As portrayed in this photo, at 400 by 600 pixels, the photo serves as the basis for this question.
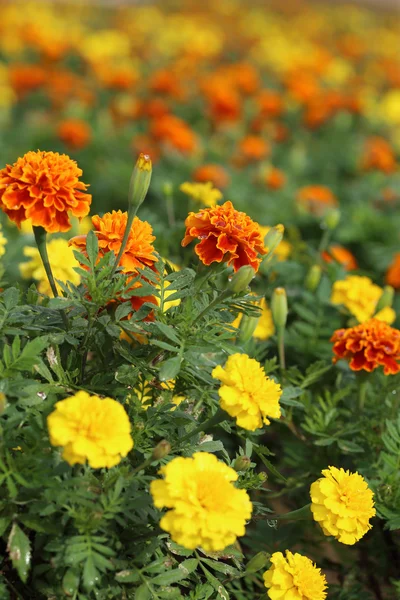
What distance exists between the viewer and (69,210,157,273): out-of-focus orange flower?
116cm

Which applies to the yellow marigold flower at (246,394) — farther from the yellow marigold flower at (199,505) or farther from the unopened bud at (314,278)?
the unopened bud at (314,278)

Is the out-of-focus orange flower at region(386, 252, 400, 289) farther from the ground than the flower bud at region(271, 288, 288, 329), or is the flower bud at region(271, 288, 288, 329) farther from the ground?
the flower bud at region(271, 288, 288, 329)

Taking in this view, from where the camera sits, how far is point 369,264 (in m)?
2.68

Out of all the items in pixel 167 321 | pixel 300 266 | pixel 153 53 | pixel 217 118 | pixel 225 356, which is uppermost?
pixel 167 321

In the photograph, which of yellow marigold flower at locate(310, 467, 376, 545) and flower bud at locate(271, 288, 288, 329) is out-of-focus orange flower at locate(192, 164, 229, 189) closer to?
flower bud at locate(271, 288, 288, 329)

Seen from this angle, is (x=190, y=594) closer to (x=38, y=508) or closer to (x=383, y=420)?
(x=38, y=508)

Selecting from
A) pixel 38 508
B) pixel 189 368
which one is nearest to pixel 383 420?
pixel 189 368

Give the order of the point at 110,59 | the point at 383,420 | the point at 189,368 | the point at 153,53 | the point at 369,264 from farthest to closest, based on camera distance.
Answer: the point at 153,53, the point at 110,59, the point at 369,264, the point at 383,420, the point at 189,368

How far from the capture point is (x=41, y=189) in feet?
3.62

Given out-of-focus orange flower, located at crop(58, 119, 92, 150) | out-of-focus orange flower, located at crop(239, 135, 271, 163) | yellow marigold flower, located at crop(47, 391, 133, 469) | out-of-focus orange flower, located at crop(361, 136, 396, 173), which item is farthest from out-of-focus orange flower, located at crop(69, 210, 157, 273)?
out-of-focus orange flower, located at crop(361, 136, 396, 173)

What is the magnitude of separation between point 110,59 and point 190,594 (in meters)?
4.00

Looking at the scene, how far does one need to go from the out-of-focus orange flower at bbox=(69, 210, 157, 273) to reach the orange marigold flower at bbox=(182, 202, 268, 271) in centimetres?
7

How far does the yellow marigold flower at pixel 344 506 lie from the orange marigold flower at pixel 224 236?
36 cm

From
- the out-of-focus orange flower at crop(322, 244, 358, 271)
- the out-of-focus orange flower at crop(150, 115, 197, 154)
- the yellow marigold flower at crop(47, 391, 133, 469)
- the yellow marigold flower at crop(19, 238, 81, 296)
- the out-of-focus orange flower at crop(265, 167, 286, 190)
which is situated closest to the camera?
the yellow marigold flower at crop(47, 391, 133, 469)
